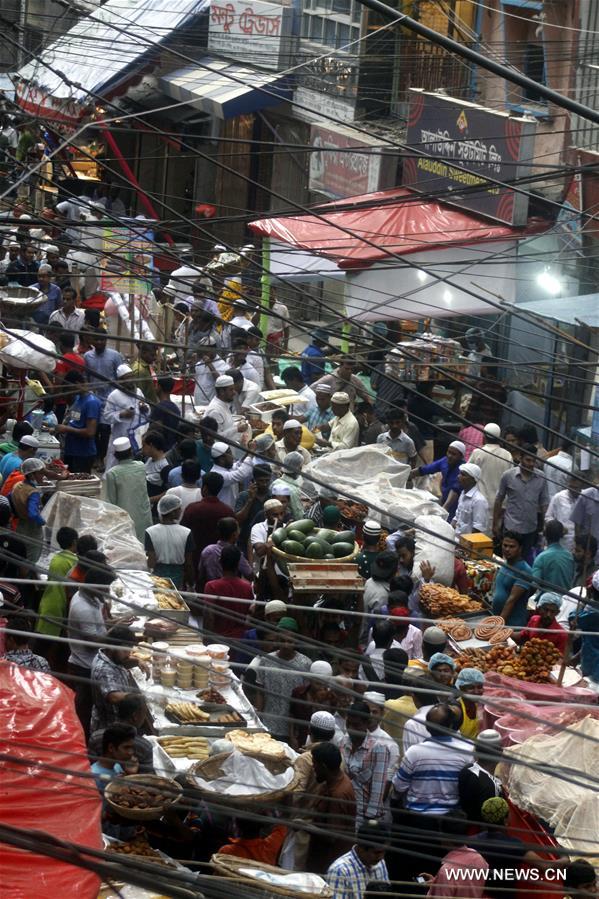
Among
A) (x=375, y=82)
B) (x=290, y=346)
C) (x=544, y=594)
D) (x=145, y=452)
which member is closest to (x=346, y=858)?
(x=544, y=594)

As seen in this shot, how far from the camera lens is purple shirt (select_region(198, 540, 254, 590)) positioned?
8.68 meters

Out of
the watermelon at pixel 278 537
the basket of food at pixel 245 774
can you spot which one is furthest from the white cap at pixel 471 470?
the basket of food at pixel 245 774

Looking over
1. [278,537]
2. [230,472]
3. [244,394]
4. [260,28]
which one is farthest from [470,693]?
[260,28]

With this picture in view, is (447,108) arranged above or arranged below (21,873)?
above

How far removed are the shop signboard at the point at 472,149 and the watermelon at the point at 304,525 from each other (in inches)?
195

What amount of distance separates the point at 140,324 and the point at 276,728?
7513 millimetres

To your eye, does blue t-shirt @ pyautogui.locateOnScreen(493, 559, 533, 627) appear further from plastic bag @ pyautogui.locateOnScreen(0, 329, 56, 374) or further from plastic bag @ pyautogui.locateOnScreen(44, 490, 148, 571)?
plastic bag @ pyautogui.locateOnScreen(0, 329, 56, 374)

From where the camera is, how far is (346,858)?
5.77m

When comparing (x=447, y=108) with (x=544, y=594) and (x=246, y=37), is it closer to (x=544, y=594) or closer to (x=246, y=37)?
(x=246, y=37)

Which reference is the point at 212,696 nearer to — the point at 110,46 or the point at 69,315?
the point at 69,315

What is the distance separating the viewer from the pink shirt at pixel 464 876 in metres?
5.71

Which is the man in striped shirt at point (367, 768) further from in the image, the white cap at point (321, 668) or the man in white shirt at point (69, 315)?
the man in white shirt at point (69, 315)

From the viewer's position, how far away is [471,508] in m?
10.3

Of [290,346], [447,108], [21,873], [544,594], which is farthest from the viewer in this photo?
[290,346]
